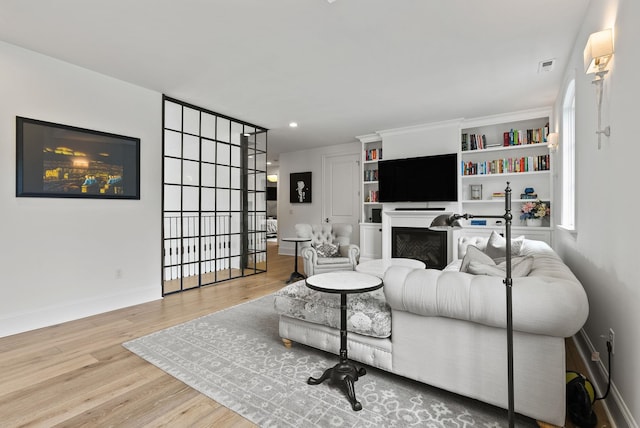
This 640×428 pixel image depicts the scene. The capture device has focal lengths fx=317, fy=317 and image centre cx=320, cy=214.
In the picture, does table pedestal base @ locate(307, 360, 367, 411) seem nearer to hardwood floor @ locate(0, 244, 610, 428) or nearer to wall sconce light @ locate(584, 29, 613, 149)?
hardwood floor @ locate(0, 244, 610, 428)

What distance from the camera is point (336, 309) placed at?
2.20 meters

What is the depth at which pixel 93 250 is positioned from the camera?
3416mm

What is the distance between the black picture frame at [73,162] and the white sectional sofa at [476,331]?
3.10 meters

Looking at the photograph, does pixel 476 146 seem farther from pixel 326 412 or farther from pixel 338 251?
pixel 326 412

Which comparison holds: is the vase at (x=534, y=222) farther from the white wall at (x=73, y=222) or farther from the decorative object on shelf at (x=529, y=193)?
the white wall at (x=73, y=222)

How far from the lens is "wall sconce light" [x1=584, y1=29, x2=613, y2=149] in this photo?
1744mm

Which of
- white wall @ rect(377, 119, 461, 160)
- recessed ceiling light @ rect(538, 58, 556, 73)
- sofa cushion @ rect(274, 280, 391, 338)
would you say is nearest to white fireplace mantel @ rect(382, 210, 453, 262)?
white wall @ rect(377, 119, 461, 160)

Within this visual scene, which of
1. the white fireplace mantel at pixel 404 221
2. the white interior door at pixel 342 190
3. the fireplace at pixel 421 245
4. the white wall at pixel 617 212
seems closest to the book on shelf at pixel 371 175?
the white interior door at pixel 342 190

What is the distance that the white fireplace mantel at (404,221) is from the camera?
5281 mm

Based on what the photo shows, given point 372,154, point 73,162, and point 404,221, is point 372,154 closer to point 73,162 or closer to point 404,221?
point 404,221

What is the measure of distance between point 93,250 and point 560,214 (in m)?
5.42

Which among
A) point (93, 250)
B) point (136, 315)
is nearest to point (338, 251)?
point (136, 315)

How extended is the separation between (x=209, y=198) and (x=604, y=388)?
479 cm

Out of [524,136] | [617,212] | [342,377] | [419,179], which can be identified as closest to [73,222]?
[342,377]
